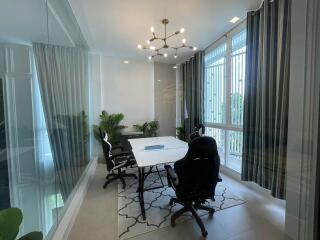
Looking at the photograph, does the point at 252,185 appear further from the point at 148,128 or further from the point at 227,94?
the point at 148,128

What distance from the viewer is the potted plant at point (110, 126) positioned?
499 cm

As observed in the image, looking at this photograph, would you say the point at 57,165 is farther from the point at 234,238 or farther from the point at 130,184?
the point at 234,238

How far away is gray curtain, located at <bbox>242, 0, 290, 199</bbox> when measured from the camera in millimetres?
2256

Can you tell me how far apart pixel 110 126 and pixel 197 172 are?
3559mm

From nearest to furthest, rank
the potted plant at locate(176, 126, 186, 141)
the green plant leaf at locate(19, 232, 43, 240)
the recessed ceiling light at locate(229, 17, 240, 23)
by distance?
the green plant leaf at locate(19, 232, 43, 240) → the recessed ceiling light at locate(229, 17, 240, 23) → the potted plant at locate(176, 126, 186, 141)

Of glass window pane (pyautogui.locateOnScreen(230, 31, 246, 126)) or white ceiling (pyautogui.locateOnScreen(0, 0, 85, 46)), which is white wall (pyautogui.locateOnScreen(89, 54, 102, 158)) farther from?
glass window pane (pyautogui.locateOnScreen(230, 31, 246, 126))

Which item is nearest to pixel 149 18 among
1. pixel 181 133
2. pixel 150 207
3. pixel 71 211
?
pixel 150 207

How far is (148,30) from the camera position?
3498 millimetres

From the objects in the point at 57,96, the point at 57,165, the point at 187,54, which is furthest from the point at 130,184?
the point at 187,54

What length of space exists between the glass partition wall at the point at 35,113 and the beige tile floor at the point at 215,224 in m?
0.36

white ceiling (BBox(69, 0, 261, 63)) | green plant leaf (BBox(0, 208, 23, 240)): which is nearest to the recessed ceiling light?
white ceiling (BBox(69, 0, 261, 63))

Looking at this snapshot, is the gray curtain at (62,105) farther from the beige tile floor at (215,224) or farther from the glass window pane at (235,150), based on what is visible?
the glass window pane at (235,150)

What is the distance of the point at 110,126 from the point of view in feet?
16.6

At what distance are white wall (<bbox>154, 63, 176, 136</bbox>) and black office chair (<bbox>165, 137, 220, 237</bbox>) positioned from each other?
3.80 meters
